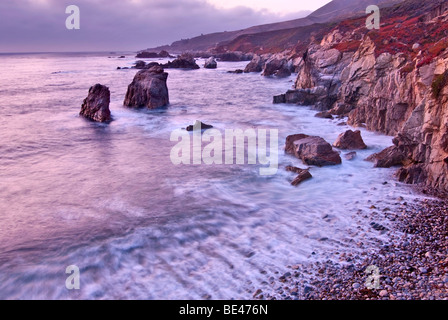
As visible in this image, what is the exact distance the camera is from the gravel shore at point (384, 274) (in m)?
5.93

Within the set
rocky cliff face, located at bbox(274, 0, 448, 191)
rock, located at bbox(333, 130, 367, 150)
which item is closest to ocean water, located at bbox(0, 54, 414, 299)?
rock, located at bbox(333, 130, 367, 150)

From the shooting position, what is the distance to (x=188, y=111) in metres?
28.2

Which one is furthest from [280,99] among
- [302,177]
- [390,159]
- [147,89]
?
[302,177]

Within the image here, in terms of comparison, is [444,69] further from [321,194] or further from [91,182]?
[91,182]

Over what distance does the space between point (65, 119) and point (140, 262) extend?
20.4m

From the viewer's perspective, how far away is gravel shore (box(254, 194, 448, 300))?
5.93 meters

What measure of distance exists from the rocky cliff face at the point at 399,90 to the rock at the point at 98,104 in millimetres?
14668

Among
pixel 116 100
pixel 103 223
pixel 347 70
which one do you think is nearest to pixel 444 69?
pixel 103 223

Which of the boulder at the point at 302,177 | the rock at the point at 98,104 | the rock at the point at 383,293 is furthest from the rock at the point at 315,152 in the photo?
the rock at the point at 98,104

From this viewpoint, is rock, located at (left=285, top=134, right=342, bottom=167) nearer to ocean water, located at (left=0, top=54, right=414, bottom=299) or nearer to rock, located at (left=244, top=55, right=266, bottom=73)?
ocean water, located at (left=0, top=54, right=414, bottom=299)

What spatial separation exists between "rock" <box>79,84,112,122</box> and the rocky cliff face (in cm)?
1467

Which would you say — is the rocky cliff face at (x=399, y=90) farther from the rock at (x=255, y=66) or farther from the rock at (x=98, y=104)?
the rock at (x=255, y=66)

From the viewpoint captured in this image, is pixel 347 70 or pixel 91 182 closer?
pixel 91 182
